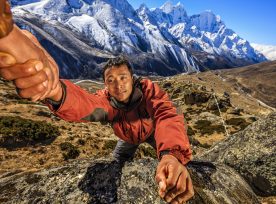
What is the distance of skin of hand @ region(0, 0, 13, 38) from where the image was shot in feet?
4.38

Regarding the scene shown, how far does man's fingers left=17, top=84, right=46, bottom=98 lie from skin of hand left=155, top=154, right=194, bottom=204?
1.36m

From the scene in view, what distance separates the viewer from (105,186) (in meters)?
5.91

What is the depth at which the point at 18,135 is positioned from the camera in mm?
20469

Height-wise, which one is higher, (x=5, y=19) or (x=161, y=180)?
(x=5, y=19)

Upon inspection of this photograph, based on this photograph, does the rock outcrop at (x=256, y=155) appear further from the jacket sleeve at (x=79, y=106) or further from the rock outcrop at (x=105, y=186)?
the jacket sleeve at (x=79, y=106)

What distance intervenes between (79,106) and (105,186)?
8.16ft

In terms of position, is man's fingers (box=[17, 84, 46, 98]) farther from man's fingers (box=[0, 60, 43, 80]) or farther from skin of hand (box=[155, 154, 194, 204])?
skin of hand (box=[155, 154, 194, 204])

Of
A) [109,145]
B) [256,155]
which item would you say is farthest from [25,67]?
[109,145]

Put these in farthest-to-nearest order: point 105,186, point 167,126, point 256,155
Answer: point 256,155, point 105,186, point 167,126

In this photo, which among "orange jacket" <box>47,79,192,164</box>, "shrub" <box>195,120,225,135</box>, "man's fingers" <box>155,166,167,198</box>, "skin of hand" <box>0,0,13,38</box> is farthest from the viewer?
"shrub" <box>195,120,225,135</box>

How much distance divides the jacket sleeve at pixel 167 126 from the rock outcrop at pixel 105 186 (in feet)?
6.08

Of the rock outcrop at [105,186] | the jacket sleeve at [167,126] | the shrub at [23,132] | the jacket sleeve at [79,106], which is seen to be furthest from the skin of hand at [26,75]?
the shrub at [23,132]

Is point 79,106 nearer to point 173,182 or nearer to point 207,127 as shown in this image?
point 173,182

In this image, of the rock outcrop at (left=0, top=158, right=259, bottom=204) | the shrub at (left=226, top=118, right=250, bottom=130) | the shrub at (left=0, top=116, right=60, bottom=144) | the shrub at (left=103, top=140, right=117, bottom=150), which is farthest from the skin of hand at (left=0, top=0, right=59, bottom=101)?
the shrub at (left=226, top=118, right=250, bottom=130)
